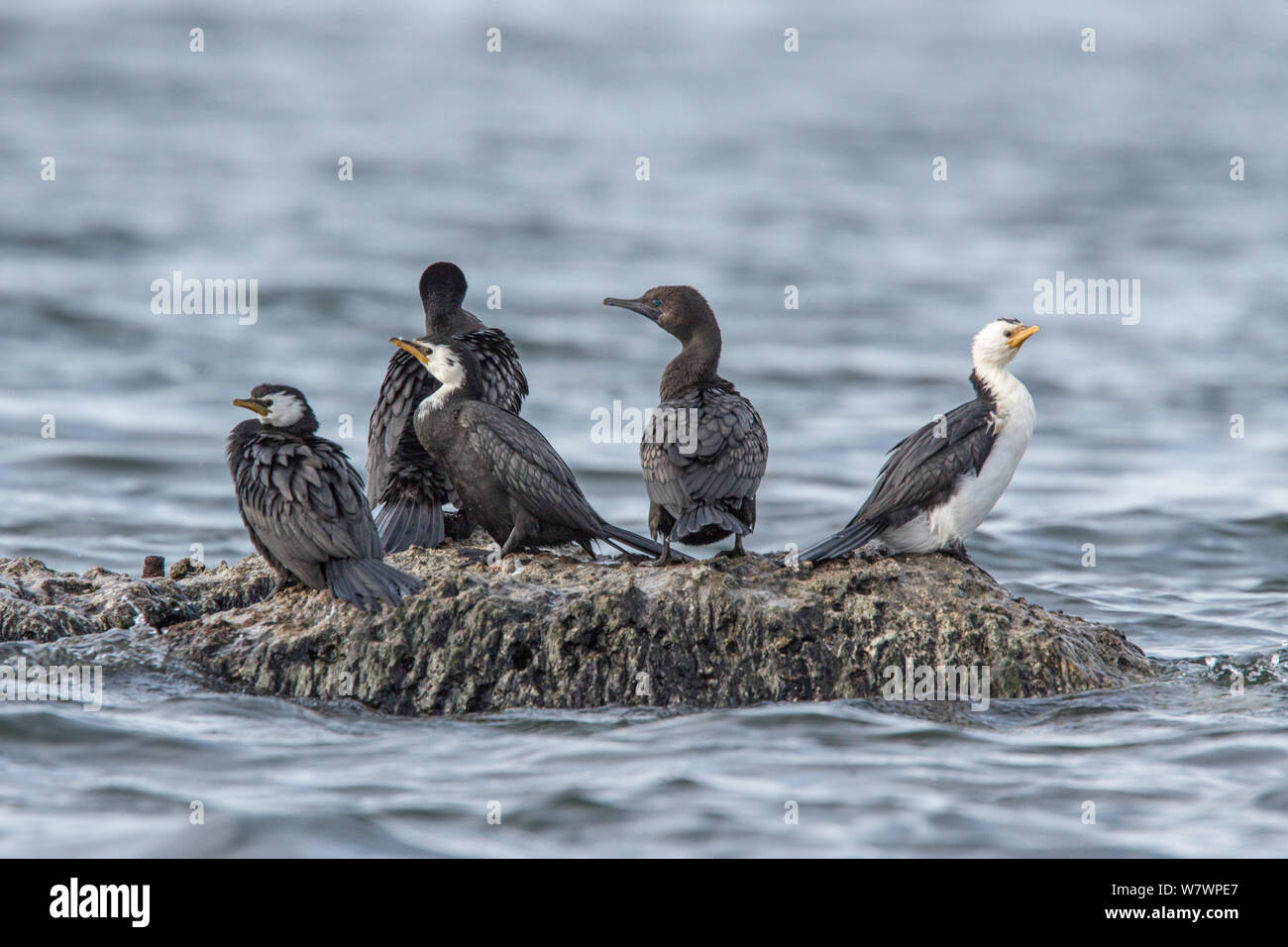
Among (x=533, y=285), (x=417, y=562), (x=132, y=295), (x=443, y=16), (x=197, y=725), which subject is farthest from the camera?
(x=443, y=16)

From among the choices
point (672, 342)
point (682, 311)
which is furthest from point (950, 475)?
point (672, 342)

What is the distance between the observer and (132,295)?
17.0 metres

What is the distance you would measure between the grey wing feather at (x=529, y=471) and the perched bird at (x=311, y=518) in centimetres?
62

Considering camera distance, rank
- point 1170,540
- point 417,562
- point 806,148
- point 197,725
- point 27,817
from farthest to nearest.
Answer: point 806,148, point 1170,540, point 417,562, point 197,725, point 27,817

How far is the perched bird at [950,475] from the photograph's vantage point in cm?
645

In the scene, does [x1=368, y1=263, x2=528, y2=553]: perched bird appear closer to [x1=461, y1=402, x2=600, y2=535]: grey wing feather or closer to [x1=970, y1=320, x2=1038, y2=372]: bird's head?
[x1=461, y1=402, x2=600, y2=535]: grey wing feather

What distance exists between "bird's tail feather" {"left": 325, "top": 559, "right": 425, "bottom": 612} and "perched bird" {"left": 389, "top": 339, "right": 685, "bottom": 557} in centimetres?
68

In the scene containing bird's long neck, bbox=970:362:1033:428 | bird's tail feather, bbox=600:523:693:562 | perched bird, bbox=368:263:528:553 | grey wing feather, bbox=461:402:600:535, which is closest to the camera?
grey wing feather, bbox=461:402:600:535

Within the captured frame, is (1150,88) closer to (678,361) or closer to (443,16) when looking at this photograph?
(443,16)

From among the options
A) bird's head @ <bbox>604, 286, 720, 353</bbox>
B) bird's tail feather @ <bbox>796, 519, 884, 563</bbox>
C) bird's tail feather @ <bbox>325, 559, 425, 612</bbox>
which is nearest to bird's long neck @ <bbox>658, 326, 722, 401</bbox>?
bird's head @ <bbox>604, 286, 720, 353</bbox>

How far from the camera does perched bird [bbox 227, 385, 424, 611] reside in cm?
583

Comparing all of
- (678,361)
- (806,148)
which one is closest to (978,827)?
(678,361)

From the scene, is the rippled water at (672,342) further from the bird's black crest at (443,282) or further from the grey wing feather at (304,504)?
the bird's black crest at (443,282)

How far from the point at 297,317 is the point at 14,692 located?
11.7 m
